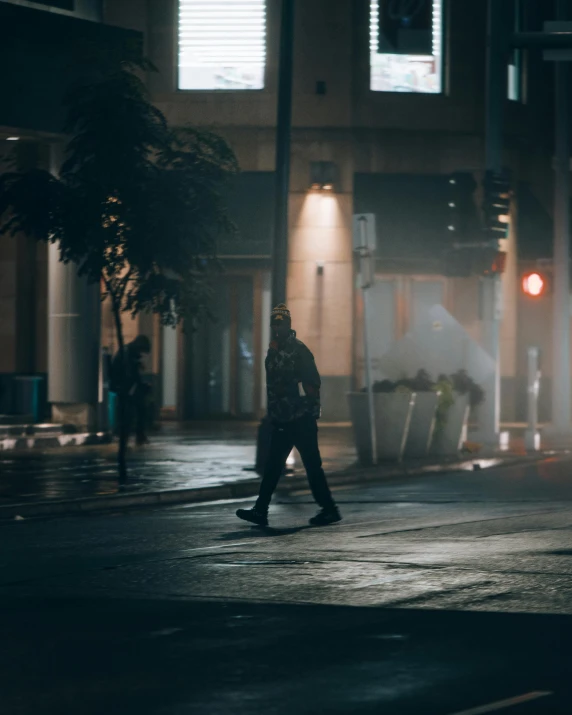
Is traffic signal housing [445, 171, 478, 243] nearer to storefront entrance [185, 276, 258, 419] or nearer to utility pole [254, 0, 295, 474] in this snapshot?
utility pole [254, 0, 295, 474]

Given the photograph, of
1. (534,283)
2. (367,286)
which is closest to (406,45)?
(534,283)

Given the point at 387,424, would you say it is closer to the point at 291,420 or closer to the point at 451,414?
the point at 451,414

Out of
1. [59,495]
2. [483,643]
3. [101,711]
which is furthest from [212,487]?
[101,711]

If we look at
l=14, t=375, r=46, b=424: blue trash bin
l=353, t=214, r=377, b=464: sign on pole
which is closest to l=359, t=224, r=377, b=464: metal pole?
l=353, t=214, r=377, b=464: sign on pole

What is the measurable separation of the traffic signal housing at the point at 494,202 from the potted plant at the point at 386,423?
4.41 m

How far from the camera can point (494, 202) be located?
24.8 metres

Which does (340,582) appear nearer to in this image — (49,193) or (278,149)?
(49,193)

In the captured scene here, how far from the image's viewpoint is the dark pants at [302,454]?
1446 cm

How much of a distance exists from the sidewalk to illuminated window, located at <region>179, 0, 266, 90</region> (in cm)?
851

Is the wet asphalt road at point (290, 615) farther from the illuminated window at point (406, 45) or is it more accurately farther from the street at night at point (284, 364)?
the illuminated window at point (406, 45)

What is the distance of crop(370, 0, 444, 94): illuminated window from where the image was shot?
32.4 m

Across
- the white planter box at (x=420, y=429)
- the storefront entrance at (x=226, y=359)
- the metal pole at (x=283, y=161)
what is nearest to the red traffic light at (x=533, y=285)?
the white planter box at (x=420, y=429)

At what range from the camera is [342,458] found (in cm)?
2227

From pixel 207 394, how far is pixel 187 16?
752 centimetres
